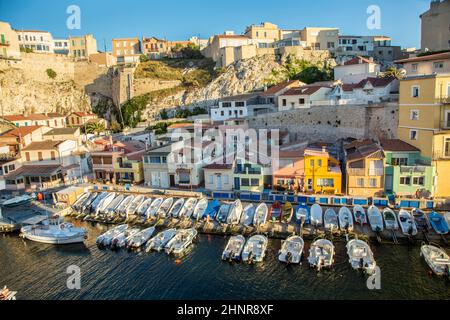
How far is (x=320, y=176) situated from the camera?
1005 inches

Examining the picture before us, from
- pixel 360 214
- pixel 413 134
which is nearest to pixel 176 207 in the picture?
pixel 360 214

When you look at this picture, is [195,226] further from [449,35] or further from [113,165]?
[449,35]

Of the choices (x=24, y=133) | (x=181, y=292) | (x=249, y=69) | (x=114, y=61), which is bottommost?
(x=181, y=292)

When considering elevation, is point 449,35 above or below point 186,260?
above

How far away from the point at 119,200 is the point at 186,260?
10331 mm

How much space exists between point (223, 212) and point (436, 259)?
12.5 m

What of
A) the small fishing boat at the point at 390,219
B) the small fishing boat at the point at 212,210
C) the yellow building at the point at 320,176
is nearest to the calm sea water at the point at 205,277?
the small fishing boat at the point at 390,219

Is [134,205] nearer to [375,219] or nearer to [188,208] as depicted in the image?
[188,208]

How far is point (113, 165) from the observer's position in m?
32.2

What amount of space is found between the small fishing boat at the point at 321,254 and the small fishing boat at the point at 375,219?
11.2ft

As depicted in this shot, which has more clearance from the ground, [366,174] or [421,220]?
[366,174]

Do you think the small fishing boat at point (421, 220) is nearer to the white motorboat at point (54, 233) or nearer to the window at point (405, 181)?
the window at point (405, 181)

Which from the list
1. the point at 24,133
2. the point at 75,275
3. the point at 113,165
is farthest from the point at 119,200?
the point at 24,133

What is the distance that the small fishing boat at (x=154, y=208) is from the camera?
81.4 feet
